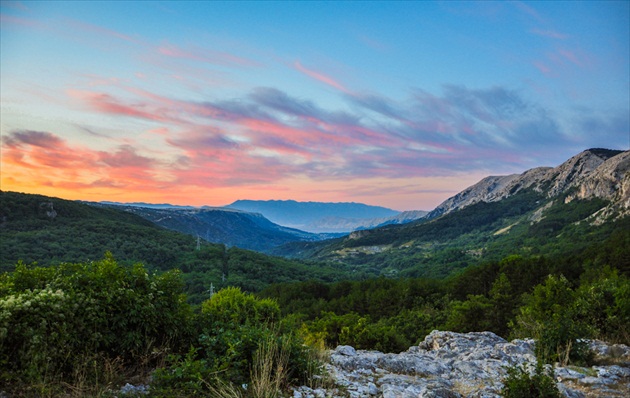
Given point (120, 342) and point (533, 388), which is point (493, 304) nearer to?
point (533, 388)

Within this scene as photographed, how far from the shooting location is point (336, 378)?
8711mm

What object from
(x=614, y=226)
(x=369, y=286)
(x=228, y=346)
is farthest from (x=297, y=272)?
(x=228, y=346)

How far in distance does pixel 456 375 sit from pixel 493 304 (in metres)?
47.7

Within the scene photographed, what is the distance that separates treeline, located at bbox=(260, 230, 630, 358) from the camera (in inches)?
637

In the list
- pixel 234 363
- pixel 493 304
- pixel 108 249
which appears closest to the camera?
pixel 234 363

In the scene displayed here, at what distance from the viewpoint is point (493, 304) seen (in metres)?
51.3

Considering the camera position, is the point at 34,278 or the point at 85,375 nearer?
the point at 85,375

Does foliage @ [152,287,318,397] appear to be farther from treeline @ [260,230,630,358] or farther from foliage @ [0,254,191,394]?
treeline @ [260,230,630,358]

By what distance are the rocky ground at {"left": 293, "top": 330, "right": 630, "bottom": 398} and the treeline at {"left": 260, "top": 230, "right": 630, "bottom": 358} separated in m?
1.21

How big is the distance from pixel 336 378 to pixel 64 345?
613 cm

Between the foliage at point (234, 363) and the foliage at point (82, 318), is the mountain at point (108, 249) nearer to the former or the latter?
the foliage at point (82, 318)

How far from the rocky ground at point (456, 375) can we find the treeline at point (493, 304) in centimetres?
121

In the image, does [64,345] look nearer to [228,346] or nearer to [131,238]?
[228,346]

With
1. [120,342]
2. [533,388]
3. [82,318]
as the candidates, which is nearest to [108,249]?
[120,342]
